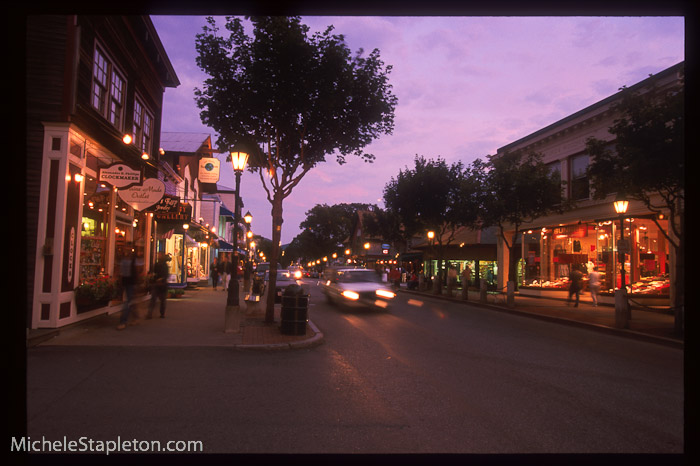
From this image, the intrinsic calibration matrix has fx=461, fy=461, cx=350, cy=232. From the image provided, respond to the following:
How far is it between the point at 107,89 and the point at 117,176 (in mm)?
2934

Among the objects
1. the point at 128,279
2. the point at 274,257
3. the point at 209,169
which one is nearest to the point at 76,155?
the point at 128,279

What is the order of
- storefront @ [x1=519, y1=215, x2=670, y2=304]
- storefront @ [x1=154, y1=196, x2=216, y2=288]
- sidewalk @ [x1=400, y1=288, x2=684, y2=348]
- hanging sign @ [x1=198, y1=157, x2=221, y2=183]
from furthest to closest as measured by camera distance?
hanging sign @ [x1=198, y1=157, x2=221, y2=183] < storefront @ [x1=519, y1=215, x2=670, y2=304] < storefront @ [x1=154, y1=196, x2=216, y2=288] < sidewalk @ [x1=400, y1=288, x2=684, y2=348]

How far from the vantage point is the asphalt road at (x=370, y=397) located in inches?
177

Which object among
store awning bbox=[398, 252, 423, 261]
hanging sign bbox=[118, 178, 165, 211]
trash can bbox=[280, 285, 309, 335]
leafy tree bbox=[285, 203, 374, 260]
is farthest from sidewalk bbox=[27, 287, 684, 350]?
leafy tree bbox=[285, 203, 374, 260]

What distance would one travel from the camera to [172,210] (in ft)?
57.8

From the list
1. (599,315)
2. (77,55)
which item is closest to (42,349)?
(77,55)

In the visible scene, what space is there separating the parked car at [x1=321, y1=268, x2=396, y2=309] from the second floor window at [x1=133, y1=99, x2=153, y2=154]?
872 cm

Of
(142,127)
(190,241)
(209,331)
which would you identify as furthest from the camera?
(190,241)

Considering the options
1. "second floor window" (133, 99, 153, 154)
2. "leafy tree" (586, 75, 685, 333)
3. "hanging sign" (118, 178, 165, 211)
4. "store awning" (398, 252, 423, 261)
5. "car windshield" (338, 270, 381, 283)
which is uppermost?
"second floor window" (133, 99, 153, 154)

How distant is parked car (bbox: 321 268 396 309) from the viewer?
656 inches

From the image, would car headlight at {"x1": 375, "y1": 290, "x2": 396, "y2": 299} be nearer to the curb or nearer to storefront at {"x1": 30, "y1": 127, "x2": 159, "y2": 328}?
the curb

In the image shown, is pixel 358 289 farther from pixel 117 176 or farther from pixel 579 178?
pixel 579 178

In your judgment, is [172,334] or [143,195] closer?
[172,334]
